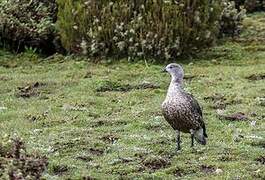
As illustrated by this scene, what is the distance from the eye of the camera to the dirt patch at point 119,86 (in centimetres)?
1645

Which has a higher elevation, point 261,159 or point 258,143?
point 261,159

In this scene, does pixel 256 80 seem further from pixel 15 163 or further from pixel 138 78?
pixel 15 163

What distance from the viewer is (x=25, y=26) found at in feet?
67.3

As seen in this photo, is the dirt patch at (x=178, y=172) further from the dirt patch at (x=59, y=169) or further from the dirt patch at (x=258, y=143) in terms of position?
the dirt patch at (x=258, y=143)

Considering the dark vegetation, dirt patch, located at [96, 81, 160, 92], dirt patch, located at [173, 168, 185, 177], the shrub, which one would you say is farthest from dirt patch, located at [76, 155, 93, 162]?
the shrub

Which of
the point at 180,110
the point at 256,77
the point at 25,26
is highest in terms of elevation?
the point at 180,110

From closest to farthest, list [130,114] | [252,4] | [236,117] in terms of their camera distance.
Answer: [236,117]
[130,114]
[252,4]

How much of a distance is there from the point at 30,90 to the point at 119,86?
6.11 feet

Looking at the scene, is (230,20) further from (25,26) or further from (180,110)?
(180,110)

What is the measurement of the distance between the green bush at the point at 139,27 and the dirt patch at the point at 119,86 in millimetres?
2537

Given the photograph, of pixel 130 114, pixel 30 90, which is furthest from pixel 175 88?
pixel 30 90

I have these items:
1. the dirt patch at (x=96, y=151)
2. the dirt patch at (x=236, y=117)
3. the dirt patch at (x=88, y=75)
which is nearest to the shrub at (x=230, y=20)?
the dirt patch at (x=88, y=75)

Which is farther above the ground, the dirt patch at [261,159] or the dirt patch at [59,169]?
the dirt patch at [59,169]

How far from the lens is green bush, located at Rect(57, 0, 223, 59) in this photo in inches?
749
